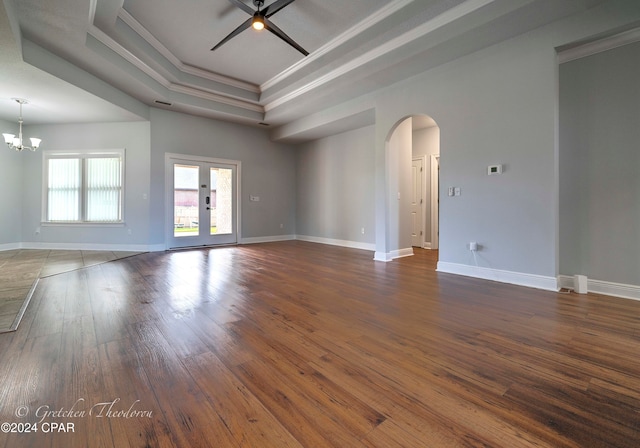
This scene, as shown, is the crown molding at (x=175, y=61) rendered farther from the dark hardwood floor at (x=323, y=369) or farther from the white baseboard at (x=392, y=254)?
the white baseboard at (x=392, y=254)

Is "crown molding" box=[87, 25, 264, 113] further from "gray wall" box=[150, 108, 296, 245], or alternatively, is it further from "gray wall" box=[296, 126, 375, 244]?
"gray wall" box=[296, 126, 375, 244]

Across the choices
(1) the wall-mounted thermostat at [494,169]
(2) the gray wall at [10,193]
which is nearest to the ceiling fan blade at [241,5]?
(1) the wall-mounted thermostat at [494,169]

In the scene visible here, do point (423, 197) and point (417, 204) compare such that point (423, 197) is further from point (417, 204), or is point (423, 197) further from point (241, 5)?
point (241, 5)

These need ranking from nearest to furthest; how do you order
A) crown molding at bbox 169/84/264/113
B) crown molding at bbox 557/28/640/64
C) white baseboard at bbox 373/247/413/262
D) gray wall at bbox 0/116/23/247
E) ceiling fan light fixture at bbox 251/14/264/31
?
1. crown molding at bbox 557/28/640/64
2. ceiling fan light fixture at bbox 251/14/264/31
3. white baseboard at bbox 373/247/413/262
4. crown molding at bbox 169/84/264/113
5. gray wall at bbox 0/116/23/247

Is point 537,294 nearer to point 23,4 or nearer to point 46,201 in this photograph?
point 23,4

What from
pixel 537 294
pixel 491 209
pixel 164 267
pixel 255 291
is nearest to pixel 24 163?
pixel 164 267

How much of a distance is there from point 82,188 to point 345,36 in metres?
6.59

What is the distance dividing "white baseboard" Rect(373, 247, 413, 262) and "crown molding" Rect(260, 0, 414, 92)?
3530 millimetres

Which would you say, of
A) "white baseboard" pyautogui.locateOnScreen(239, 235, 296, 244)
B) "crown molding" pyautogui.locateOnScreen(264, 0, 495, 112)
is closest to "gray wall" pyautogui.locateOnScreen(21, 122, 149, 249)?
"white baseboard" pyautogui.locateOnScreen(239, 235, 296, 244)

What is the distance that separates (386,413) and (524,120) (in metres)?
3.74

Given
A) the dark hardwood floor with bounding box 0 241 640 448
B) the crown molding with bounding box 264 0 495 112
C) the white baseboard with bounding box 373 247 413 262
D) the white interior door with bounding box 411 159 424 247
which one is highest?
the crown molding with bounding box 264 0 495 112

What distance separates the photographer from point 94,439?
3.79ft

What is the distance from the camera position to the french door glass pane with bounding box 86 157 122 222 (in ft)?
21.5

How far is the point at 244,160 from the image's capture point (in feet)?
25.6
